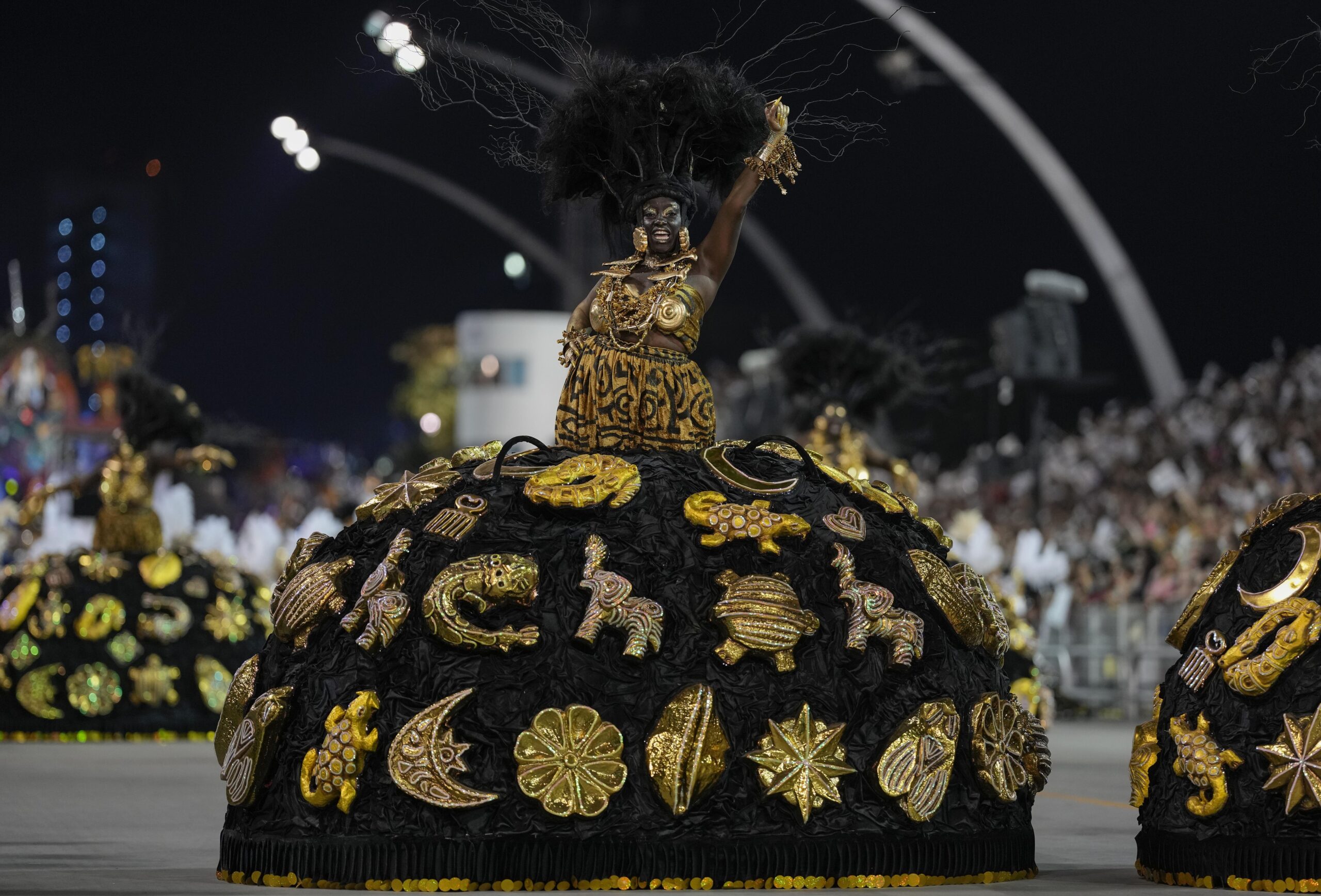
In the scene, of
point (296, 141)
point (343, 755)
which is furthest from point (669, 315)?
point (296, 141)

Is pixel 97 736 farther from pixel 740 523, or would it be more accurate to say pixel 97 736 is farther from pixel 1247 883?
pixel 1247 883

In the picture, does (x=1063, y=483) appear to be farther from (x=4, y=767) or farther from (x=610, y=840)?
(x=610, y=840)

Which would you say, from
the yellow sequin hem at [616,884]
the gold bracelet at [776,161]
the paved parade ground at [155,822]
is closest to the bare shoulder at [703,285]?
the gold bracelet at [776,161]

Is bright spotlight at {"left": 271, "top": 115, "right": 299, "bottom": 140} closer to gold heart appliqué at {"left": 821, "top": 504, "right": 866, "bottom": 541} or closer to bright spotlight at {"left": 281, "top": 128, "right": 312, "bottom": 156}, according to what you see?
bright spotlight at {"left": 281, "top": 128, "right": 312, "bottom": 156}

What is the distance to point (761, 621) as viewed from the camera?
7.32m

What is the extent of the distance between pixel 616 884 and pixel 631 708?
24.3 inches

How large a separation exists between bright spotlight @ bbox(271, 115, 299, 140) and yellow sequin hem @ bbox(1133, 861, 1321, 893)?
1141 centimetres

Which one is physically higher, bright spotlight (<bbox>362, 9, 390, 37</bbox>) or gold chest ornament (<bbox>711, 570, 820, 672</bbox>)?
bright spotlight (<bbox>362, 9, 390, 37</bbox>)

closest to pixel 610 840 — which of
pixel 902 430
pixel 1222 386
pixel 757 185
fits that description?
pixel 757 185

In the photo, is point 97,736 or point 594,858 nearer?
point 594,858

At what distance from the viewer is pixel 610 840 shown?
7.05 metres

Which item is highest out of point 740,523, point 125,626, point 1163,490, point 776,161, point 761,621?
point 1163,490

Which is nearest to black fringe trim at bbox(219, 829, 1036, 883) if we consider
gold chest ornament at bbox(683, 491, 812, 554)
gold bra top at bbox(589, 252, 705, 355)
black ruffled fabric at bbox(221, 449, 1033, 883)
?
black ruffled fabric at bbox(221, 449, 1033, 883)

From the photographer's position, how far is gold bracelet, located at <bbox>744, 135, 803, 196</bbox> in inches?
335
